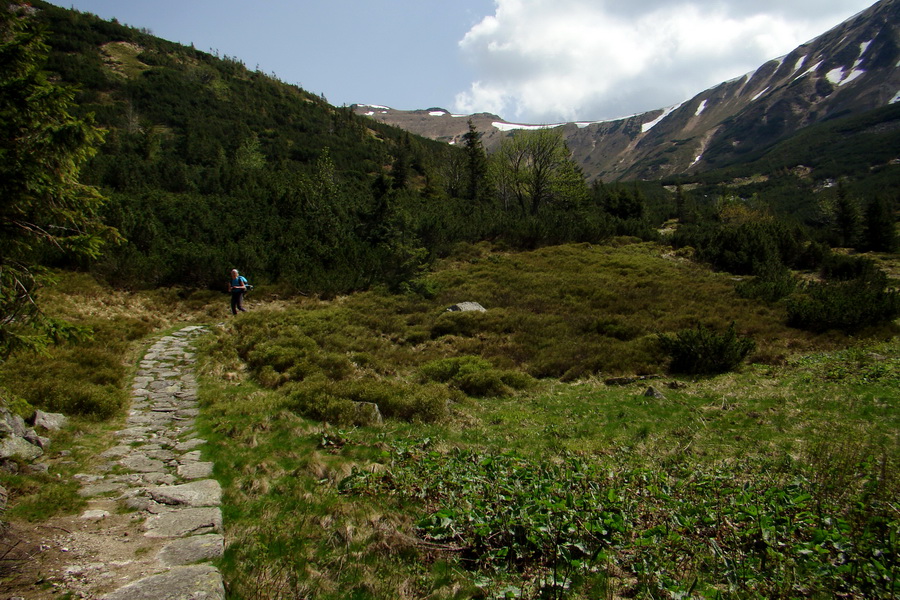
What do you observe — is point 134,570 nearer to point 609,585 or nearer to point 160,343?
point 609,585

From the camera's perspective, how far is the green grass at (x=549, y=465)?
10.8 feet

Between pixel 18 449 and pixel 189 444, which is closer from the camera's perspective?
pixel 18 449

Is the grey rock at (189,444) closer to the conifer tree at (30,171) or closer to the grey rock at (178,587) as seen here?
the conifer tree at (30,171)

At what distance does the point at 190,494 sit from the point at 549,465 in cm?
443

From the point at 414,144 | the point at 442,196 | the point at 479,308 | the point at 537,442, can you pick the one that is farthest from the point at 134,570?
the point at 414,144

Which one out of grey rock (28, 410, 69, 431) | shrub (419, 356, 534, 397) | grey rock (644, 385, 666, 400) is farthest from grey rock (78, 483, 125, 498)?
grey rock (644, 385, 666, 400)

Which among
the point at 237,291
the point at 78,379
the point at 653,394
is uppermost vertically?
the point at 237,291

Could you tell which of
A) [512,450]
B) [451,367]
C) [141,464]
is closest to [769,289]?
[451,367]

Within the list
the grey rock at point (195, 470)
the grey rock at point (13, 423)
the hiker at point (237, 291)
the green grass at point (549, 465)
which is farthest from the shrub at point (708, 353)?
the hiker at point (237, 291)

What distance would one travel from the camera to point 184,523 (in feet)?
13.1

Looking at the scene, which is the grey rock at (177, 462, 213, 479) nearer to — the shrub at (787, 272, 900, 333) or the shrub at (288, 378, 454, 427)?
the shrub at (288, 378, 454, 427)

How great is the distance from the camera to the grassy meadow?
131 inches

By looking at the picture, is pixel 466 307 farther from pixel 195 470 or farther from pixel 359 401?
pixel 195 470

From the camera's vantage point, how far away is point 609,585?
3211mm
